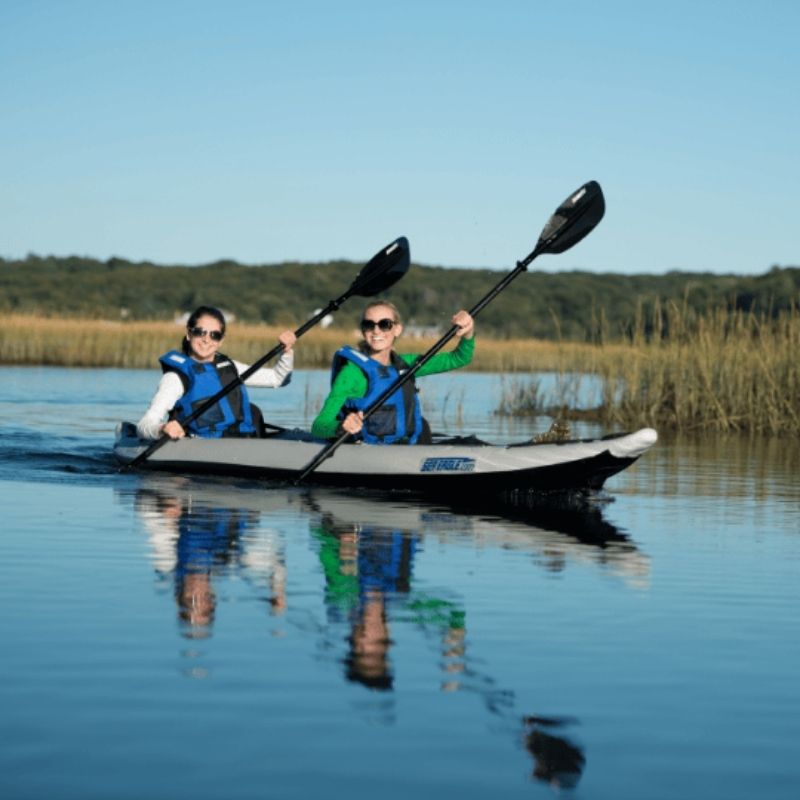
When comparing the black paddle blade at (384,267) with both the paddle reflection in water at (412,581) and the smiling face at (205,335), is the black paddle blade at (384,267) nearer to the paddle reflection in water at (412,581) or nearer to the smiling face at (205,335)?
the smiling face at (205,335)

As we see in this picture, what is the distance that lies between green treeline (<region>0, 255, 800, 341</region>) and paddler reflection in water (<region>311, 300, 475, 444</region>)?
5886 cm

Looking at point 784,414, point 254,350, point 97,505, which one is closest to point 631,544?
point 97,505

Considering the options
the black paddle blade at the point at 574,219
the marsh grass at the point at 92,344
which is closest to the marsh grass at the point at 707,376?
the black paddle blade at the point at 574,219

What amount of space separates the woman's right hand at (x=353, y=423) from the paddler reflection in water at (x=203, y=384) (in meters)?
0.97

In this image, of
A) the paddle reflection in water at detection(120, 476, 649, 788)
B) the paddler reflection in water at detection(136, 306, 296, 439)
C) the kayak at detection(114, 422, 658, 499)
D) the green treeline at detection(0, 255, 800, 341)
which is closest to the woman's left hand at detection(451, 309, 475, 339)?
the kayak at detection(114, 422, 658, 499)

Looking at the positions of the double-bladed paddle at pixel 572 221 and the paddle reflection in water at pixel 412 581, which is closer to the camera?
the paddle reflection in water at pixel 412 581

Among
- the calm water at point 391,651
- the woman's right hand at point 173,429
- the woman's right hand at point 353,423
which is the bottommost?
the calm water at point 391,651

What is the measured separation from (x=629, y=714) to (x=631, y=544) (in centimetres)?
434

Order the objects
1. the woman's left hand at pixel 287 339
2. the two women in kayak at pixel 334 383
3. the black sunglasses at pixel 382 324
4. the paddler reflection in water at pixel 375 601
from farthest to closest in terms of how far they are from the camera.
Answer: the woman's left hand at pixel 287 339 → the two women in kayak at pixel 334 383 → the black sunglasses at pixel 382 324 → the paddler reflection in water at pixel 375 601

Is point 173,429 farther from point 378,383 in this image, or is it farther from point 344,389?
point 378,383

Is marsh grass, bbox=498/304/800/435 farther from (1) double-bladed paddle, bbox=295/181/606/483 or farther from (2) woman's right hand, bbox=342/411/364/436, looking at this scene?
(2) woman's right hand, bbox=342/411/364/436

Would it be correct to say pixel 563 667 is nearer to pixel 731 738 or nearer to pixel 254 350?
pixel 731 738

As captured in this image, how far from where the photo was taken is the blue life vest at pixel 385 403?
1179cm

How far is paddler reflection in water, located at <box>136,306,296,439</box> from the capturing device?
12.4 m
